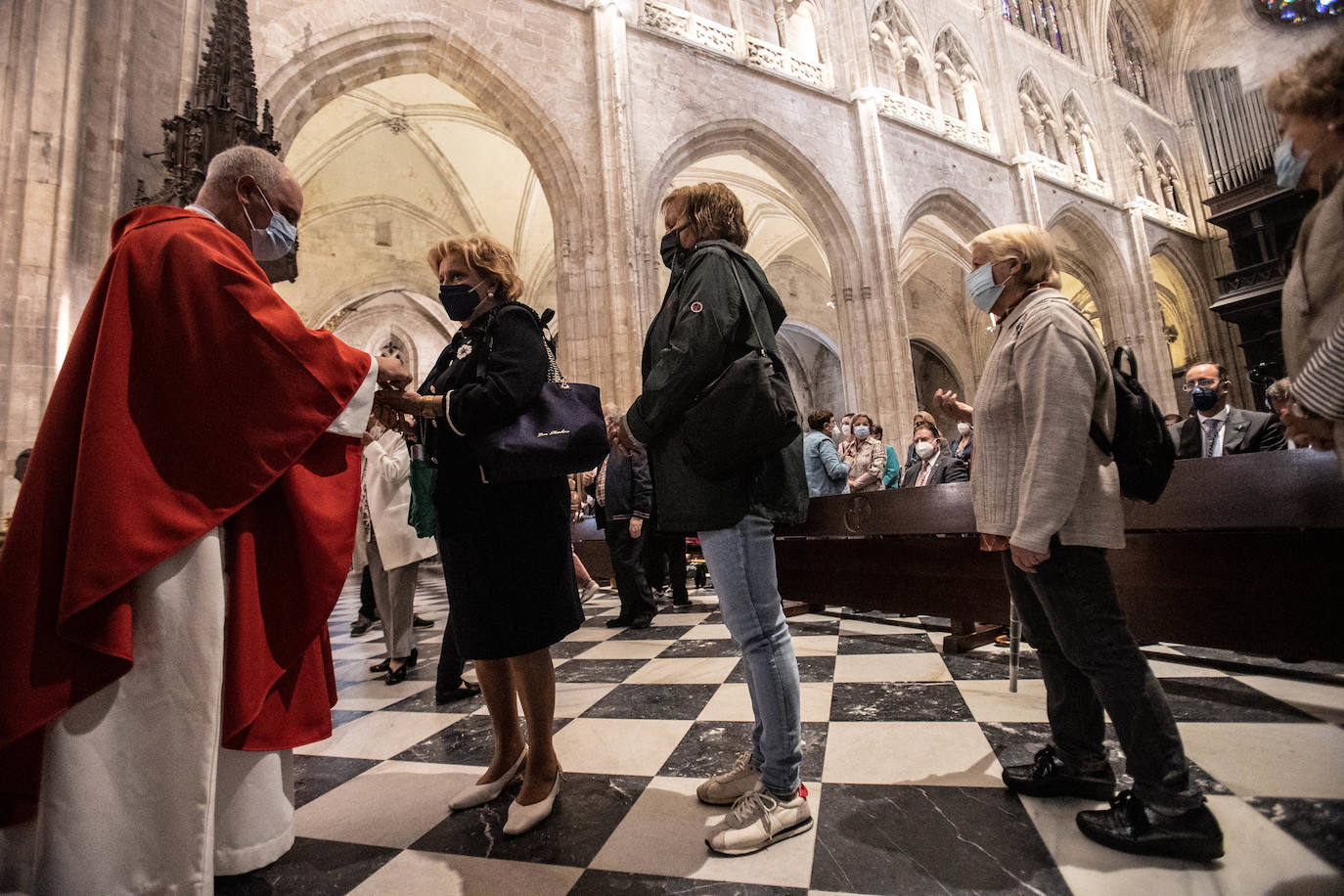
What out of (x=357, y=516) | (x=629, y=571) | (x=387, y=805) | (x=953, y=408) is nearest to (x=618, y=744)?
(x=387, y=805)

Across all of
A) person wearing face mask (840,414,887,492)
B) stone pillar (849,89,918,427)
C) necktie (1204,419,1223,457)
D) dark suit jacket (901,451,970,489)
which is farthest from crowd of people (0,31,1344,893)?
stone pillar (849,89,918,427)

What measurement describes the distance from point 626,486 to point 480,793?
3.02m

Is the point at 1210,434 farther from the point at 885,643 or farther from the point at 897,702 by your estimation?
the point at 897,702

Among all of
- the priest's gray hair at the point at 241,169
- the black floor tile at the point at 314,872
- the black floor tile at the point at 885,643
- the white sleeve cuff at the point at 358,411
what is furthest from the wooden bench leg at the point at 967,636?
the priest's gray hair at the point at 241,169

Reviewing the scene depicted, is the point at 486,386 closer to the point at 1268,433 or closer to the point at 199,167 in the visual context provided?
the point at 199,167

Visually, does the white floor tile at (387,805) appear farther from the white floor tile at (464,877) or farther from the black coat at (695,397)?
the black coat at (695,397)

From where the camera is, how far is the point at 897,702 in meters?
2.33

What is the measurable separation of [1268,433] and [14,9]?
9862 mm

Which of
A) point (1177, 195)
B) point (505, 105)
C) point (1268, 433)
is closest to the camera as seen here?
point (1268, 433)

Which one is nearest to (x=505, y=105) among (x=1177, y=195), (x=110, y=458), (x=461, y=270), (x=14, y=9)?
(x=14, y=9)

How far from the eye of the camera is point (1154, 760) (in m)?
1.27

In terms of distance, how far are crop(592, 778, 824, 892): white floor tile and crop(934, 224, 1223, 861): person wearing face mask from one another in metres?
0.63

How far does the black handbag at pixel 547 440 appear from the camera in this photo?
1575mm

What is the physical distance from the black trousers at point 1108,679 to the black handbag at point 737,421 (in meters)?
0.69
